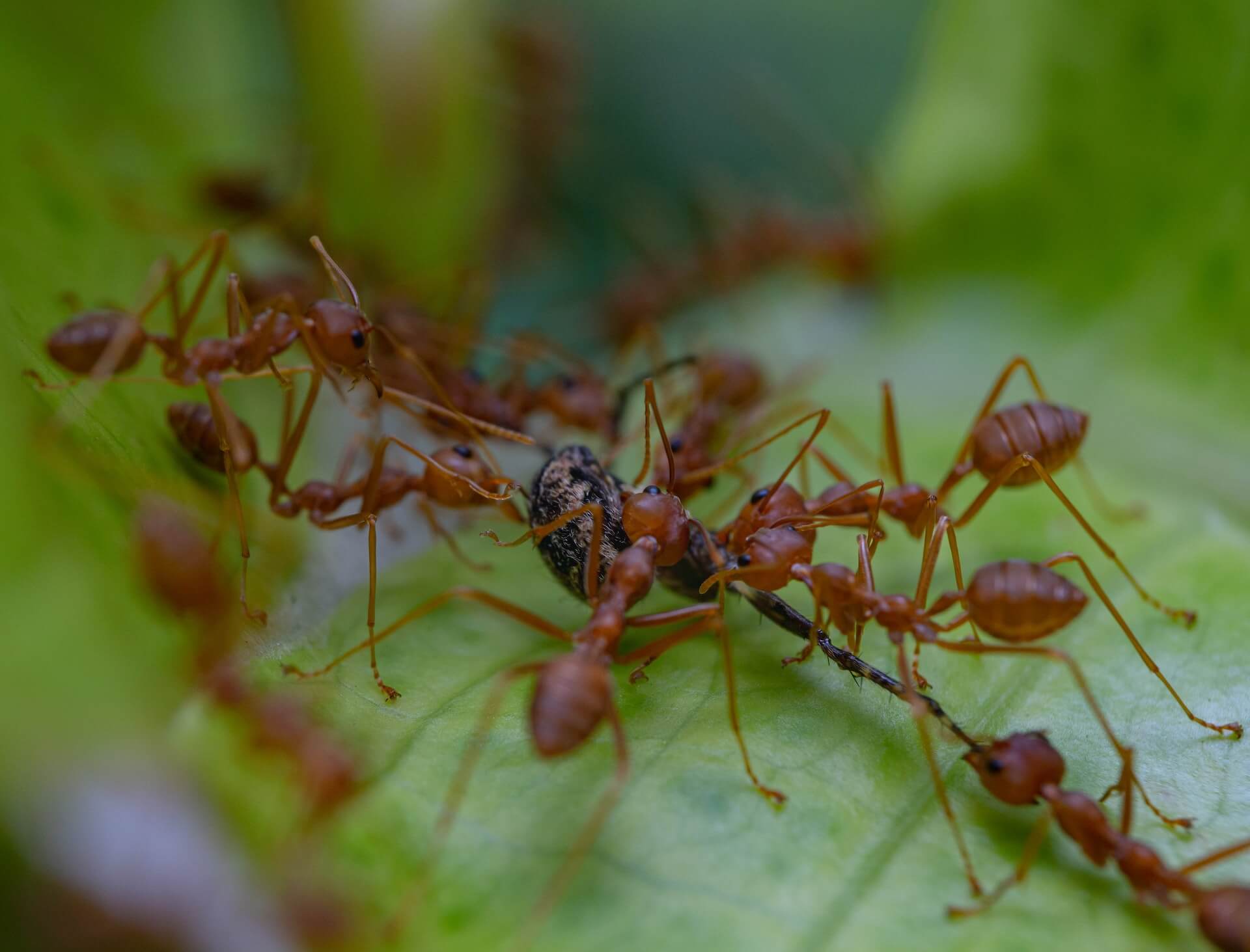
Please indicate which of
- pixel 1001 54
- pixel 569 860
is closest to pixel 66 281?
pixel 569 860

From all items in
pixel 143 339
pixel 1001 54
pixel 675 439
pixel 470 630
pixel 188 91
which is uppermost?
pixel 1001 54

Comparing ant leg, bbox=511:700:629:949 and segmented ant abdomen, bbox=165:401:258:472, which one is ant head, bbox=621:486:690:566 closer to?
ant leg, bbox=511:700:629:949

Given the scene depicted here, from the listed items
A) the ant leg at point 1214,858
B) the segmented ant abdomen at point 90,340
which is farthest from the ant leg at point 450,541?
the ant leg at point 1214,858

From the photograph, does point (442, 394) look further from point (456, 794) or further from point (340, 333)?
point (456, 794)

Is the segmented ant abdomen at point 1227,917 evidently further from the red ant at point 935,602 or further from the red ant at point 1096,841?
the red ant at point 935,602

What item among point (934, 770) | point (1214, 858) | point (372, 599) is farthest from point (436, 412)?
point (1214, 858)

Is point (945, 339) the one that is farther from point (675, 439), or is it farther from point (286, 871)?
point (286, 871)
